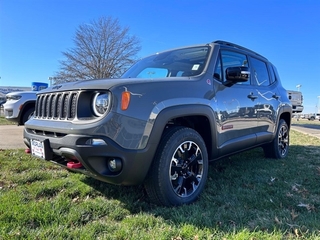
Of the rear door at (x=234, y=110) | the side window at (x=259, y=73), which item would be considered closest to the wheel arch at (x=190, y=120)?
the rear door at (x=234, y=110)

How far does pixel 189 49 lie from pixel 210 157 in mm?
1568

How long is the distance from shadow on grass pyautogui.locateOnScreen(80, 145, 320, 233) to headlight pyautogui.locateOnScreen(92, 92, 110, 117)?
103 cm

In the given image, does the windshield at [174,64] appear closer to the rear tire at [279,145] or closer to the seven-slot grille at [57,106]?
the seven-slot grille at [57,106]

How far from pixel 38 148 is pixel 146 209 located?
126 centimetres

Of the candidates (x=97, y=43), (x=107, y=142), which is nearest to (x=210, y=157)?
(x=107, y=142)

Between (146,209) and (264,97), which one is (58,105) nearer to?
(146,209)

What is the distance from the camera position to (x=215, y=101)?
10.2 ft

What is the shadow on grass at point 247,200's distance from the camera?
2.31 meters

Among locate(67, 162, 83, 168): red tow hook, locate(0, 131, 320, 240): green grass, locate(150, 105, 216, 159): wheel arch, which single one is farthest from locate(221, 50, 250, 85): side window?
locate(67, 162, 83, 168): red tow hook

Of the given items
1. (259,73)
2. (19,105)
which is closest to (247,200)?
(259,73)

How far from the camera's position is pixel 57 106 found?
8.55ft

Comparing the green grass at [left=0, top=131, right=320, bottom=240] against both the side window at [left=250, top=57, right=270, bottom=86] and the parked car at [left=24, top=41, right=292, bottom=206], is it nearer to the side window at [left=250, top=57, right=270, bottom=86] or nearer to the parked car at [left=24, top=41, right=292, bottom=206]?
the parked car at [left=24, top=41, right=292, bottom=206]

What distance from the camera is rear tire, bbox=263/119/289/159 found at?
5.09 m

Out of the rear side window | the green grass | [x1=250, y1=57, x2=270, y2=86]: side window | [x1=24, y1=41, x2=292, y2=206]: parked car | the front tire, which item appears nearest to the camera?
the green grass
